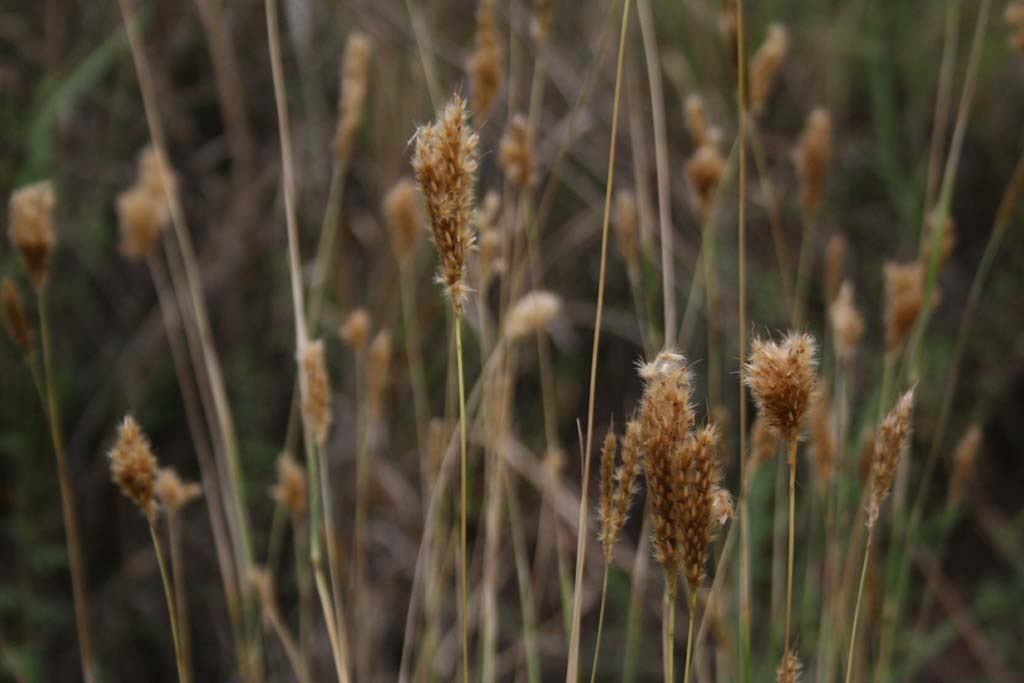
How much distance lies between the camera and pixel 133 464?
0.84m

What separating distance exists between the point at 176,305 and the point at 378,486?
559 millimetres

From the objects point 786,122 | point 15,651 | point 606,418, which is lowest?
point 15,651

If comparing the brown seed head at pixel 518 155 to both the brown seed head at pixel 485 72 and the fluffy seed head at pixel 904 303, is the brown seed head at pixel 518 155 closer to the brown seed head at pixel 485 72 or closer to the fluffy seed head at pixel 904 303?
the brown seed head at pixel 485 72

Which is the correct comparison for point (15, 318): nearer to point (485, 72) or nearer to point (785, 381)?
point (485, 72)

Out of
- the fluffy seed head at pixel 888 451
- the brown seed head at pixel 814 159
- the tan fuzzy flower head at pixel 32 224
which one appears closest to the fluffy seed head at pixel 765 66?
the brown seed head at pixel 814 159

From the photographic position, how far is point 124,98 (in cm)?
226

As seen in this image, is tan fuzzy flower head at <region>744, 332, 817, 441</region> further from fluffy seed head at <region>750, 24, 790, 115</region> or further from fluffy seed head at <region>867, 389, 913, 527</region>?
fluffy seed head at <region>750, 24, 790, 115</region>

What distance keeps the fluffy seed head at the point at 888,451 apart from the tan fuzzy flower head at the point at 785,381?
10 centimetres

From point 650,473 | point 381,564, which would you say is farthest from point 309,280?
point 650,473

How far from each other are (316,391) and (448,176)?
0.36 meters

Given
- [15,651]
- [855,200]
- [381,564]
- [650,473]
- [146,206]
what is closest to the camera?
[650,473]

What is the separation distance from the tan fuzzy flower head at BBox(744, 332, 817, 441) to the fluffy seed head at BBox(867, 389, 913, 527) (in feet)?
0.34

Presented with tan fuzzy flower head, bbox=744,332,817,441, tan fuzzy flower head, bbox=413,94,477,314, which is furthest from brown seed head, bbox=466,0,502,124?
tan fuzzy flower head, bbox=744,332,817,441

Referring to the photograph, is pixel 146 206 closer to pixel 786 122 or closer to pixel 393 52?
pixel 393 52
